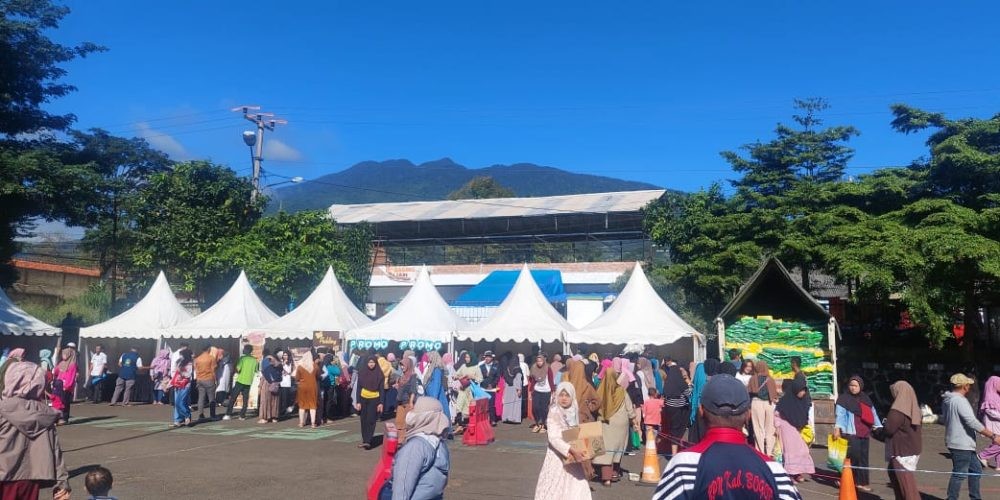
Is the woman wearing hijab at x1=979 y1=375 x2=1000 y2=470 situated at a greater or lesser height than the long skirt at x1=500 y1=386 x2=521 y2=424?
greater

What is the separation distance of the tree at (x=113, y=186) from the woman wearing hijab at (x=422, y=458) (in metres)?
23.2

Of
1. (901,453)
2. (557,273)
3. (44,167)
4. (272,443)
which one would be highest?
(44,167)

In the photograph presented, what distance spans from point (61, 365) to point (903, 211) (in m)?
18.5

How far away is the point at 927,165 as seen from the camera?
59.9 feet

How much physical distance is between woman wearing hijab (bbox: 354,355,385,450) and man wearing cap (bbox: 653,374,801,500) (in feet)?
31.7

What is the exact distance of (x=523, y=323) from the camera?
59.9 ft

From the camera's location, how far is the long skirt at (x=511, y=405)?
16.3 metres

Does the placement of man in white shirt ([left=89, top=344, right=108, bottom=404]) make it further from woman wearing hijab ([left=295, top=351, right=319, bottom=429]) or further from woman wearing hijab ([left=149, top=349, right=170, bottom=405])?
woman wearing hijab ([left=295, top=351, right=319, bottom=429])

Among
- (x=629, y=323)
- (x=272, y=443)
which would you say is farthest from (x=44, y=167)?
(x=629, y=323)

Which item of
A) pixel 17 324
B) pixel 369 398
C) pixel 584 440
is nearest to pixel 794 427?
pixel 584 440

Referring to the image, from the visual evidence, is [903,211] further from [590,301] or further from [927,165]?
[590,301]

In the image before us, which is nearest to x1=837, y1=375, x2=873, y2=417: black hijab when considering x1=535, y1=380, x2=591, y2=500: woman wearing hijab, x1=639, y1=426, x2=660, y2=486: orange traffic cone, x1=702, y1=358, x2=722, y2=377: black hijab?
x1=702, y1=358, x2=722, y2=377: black hijab

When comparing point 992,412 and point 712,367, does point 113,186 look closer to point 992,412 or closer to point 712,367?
point 712,367

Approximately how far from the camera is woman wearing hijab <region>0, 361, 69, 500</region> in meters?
5.50
